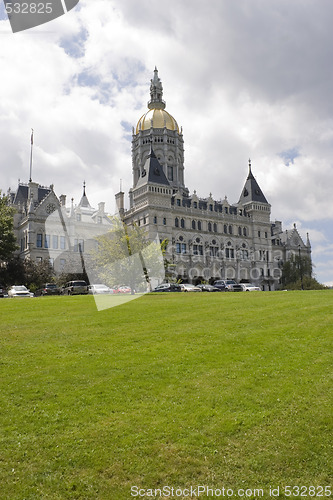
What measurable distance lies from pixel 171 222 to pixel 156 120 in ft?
114

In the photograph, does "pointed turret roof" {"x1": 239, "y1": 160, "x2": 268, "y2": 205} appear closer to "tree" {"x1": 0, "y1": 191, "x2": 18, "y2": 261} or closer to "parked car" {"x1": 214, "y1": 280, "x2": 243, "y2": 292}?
"parked car" {"x1": 214, "y1": 280, "x2": 243, "y2": 292}

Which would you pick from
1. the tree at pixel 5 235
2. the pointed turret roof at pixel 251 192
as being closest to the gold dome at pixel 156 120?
the pointed turret roof at pixel 251 192

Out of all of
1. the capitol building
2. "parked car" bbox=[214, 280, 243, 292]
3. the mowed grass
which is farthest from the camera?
the capitol building

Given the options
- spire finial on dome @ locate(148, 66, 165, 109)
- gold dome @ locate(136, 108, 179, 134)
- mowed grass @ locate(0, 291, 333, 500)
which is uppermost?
spire finial on dome @ locate(148, 66, 165, 109)

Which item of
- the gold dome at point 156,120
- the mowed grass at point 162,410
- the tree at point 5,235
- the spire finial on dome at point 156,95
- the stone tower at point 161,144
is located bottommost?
the mowed grass at point 162,410

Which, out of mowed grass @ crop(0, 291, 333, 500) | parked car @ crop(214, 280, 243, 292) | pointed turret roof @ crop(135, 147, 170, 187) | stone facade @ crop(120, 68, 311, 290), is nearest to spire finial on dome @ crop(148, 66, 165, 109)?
stone facade @ crop(120, 68, 311, 290)

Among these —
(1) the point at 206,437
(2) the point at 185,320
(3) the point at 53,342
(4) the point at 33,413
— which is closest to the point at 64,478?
(4) the point at 33,413

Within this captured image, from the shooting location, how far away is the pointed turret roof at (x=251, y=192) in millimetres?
101812

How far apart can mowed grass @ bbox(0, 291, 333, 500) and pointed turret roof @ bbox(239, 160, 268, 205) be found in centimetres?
8755

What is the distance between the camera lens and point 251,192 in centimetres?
10188

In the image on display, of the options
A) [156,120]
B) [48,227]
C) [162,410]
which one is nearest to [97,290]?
[48,227]

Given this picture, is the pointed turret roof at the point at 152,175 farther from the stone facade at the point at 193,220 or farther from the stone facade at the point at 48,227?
the stone facade at the point at 48,227

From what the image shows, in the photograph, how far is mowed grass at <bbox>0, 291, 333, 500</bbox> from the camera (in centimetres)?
828

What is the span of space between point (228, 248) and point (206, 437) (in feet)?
280
